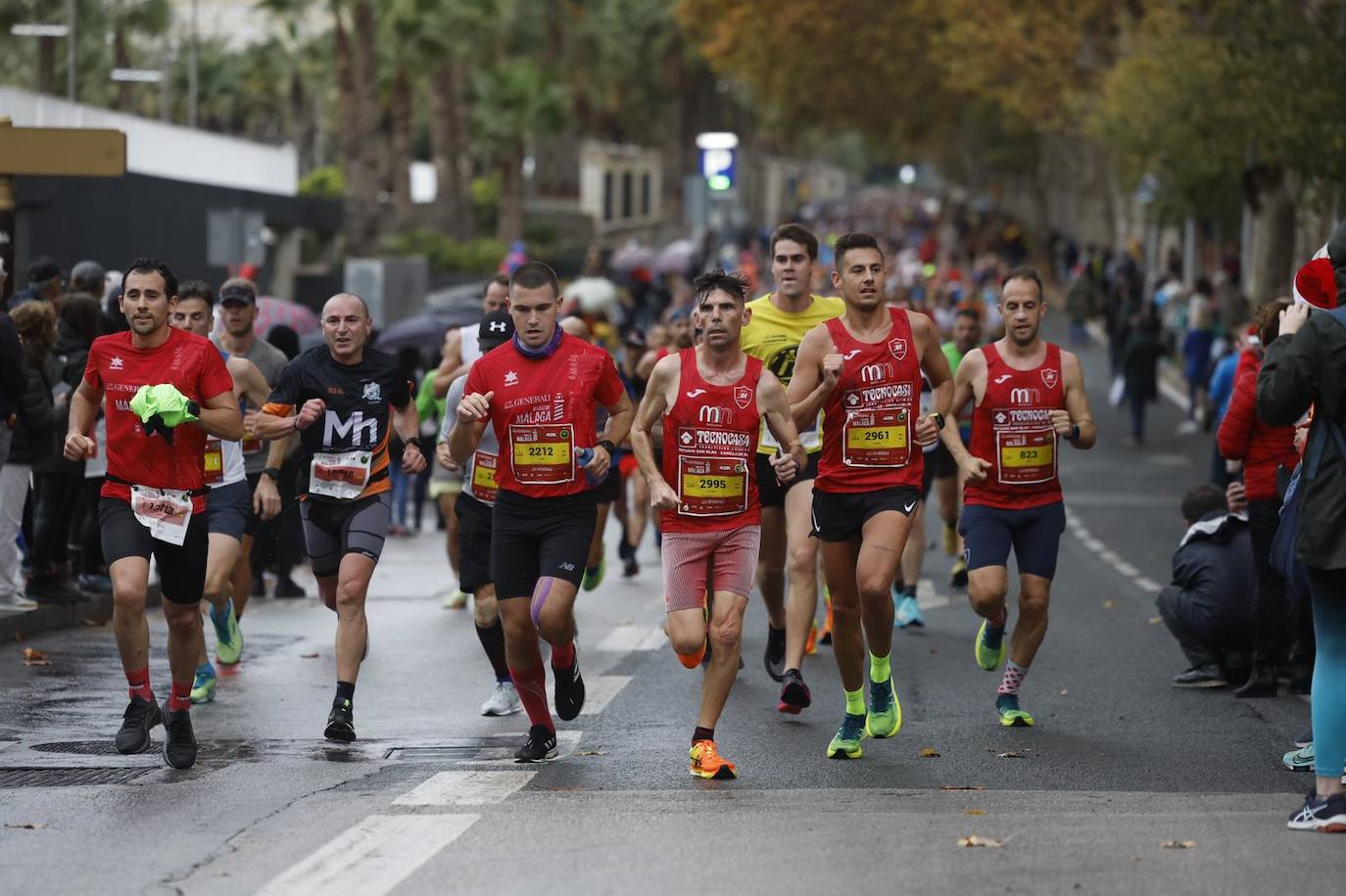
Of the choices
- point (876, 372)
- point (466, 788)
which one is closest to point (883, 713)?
point (876, 372)

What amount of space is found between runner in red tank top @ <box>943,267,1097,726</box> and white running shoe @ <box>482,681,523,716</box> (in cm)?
218

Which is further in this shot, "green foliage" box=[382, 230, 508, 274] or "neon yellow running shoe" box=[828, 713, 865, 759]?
"green foliage" box=[382, 230, 508, 274]

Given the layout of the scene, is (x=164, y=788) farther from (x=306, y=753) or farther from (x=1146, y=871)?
(x=1146, y=871)

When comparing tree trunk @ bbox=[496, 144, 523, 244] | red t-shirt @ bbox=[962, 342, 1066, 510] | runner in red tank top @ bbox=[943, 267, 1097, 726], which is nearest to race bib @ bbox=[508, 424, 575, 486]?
runner in red tank top @ bbox=[943, 267, 1097, 726]

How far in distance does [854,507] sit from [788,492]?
68.4 inches

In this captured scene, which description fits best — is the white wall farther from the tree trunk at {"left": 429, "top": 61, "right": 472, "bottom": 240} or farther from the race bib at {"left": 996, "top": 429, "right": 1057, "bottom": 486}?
the race bib at {"left": 996, "top": 429, "right": 1057, "bottom": 486}

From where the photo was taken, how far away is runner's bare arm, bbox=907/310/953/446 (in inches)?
371

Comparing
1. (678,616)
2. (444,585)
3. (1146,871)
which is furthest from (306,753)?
(444,585)

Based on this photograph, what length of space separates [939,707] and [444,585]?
6.89 metres

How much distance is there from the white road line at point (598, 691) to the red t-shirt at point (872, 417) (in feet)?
5.98

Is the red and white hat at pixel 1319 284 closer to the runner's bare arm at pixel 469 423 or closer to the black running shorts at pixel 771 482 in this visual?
the runner's bare arm at pixel 469 423

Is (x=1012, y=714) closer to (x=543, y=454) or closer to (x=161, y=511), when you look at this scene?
(x=543, y=454)

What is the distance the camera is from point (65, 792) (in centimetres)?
818

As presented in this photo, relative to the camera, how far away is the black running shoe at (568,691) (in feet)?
30.1
